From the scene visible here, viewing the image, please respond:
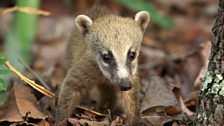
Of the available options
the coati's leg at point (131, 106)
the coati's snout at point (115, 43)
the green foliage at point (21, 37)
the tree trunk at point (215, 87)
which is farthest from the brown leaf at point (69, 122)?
the green foliage at point (21, 37)

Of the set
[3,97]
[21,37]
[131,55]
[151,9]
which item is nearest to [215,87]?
[131,55]

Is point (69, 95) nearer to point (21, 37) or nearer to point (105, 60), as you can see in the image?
point (105, 60)

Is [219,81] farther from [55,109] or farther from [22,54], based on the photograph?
[22,54]

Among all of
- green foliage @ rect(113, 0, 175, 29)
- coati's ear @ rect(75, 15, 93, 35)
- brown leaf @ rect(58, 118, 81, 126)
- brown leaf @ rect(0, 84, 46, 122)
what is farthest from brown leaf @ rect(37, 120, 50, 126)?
green foliage @ rect(113, 0, 175, 29)

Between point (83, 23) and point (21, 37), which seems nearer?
point (83, 23)

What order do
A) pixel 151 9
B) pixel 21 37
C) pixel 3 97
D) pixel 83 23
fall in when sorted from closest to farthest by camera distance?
pixel 3 97 → pixel 83 23 → pixel 21 37 → pixel 151 9

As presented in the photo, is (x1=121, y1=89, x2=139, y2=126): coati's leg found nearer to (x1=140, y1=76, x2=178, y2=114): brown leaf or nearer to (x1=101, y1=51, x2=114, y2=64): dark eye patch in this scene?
(x1=140, y1=76, x2=178, y2=114): brown leaf

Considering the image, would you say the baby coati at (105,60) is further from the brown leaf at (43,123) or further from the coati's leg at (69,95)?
the brown leaf at (43,123)
